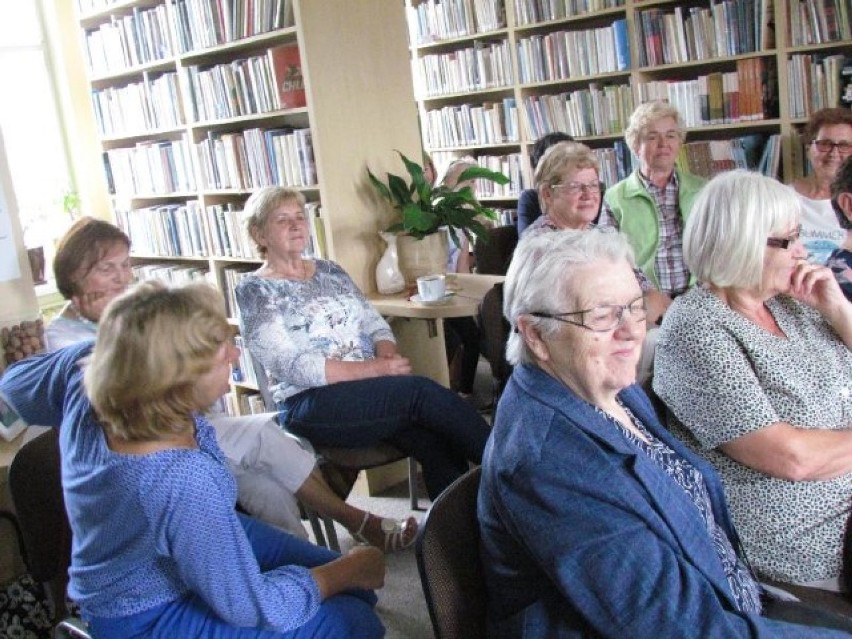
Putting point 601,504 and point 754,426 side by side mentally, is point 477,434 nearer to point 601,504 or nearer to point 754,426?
point 754,426

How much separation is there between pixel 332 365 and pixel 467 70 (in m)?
3.22

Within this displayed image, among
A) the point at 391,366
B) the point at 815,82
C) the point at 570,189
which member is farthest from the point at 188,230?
the point at 815,82

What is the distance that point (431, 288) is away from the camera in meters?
3.07

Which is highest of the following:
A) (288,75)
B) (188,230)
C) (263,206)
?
(288,75)

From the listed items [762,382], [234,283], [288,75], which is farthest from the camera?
[234,283]

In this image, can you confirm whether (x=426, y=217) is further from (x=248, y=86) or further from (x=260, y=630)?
(x=260, y=630)

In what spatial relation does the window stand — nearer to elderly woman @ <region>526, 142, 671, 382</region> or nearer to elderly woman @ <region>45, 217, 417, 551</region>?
elderly woman @ <region>45, 217, 417, 551</region>

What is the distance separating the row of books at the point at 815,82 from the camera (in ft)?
12.4

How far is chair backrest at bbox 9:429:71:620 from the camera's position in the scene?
183 cm

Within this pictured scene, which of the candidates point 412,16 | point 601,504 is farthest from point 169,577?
point 412,16

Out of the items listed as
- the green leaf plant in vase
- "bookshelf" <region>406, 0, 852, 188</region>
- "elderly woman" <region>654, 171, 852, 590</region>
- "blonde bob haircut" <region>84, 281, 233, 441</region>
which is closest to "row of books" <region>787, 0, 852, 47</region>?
"bookshelf" <region>406, 0, 852, 188</region>

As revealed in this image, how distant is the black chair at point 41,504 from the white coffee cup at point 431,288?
151 centimetres

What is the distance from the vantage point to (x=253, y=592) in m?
1.40

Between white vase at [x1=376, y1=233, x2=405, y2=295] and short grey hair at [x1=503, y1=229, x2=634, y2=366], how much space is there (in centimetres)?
194
